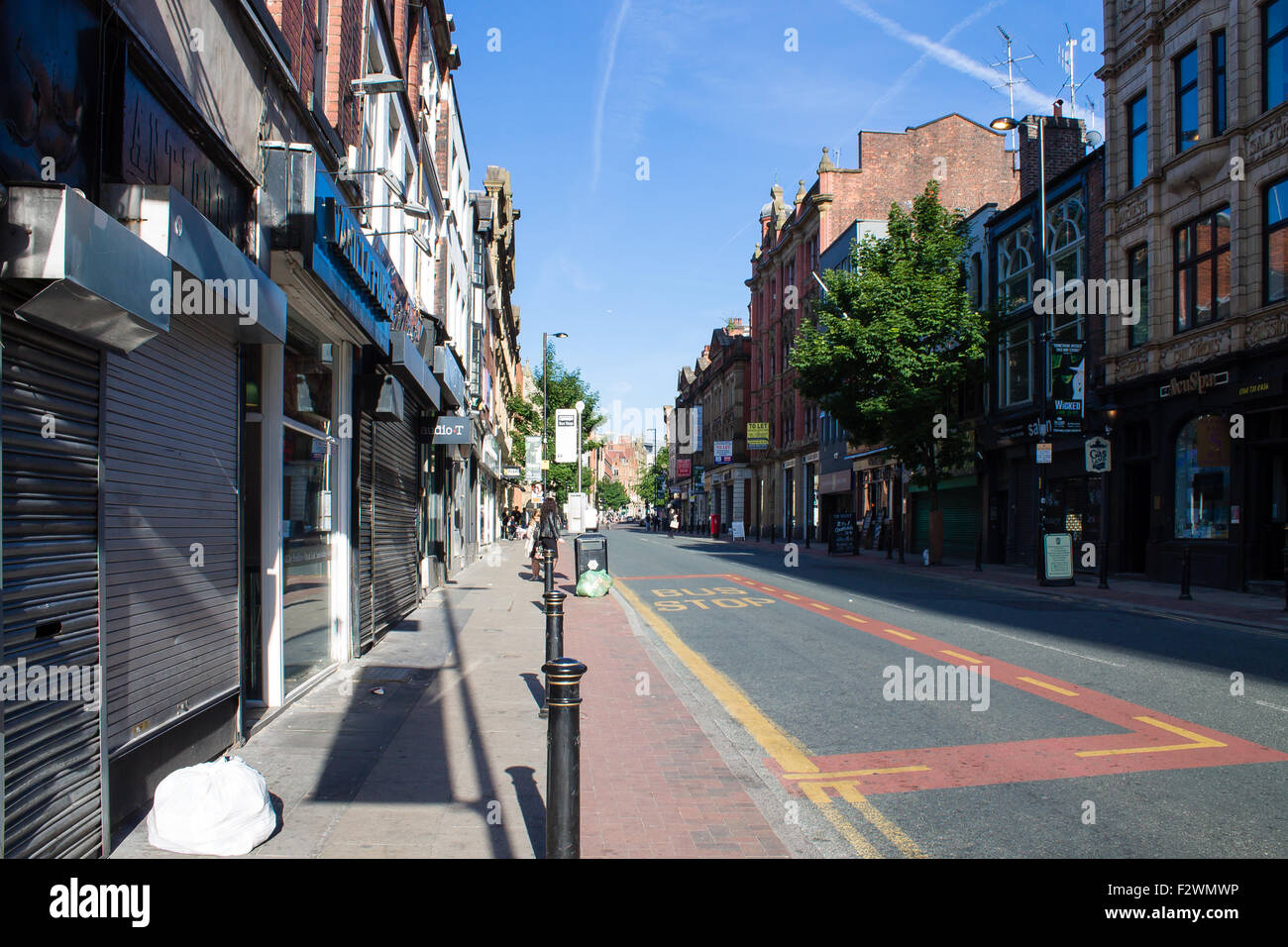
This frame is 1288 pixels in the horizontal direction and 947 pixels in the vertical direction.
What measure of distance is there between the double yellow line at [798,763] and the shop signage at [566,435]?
32.1 meters

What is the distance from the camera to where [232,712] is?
231 inches

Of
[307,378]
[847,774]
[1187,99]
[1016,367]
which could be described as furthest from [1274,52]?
[307,378]

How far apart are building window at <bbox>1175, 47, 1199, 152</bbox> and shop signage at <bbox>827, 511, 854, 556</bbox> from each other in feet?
54.8

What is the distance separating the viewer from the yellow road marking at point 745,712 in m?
5.98

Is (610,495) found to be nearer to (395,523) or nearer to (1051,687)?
(395,523)

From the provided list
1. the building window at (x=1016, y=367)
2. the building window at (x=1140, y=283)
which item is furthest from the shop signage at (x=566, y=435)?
the building window at (x=1140, y=283)

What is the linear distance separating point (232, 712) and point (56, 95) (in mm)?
3854

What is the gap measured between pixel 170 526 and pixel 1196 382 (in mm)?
20537

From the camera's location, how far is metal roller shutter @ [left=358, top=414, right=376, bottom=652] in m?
9.99

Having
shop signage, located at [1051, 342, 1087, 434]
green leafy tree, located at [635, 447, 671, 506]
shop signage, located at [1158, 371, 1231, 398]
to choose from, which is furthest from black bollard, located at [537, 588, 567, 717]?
green leafy tree, located at [635, 447, 671, 506]

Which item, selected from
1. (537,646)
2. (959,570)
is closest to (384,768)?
(537,646)

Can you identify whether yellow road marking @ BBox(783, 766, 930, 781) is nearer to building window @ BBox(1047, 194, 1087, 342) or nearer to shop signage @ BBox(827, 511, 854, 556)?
building window @ BBox(1047, 194, 1087, 342)

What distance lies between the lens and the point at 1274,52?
58.0 ft
